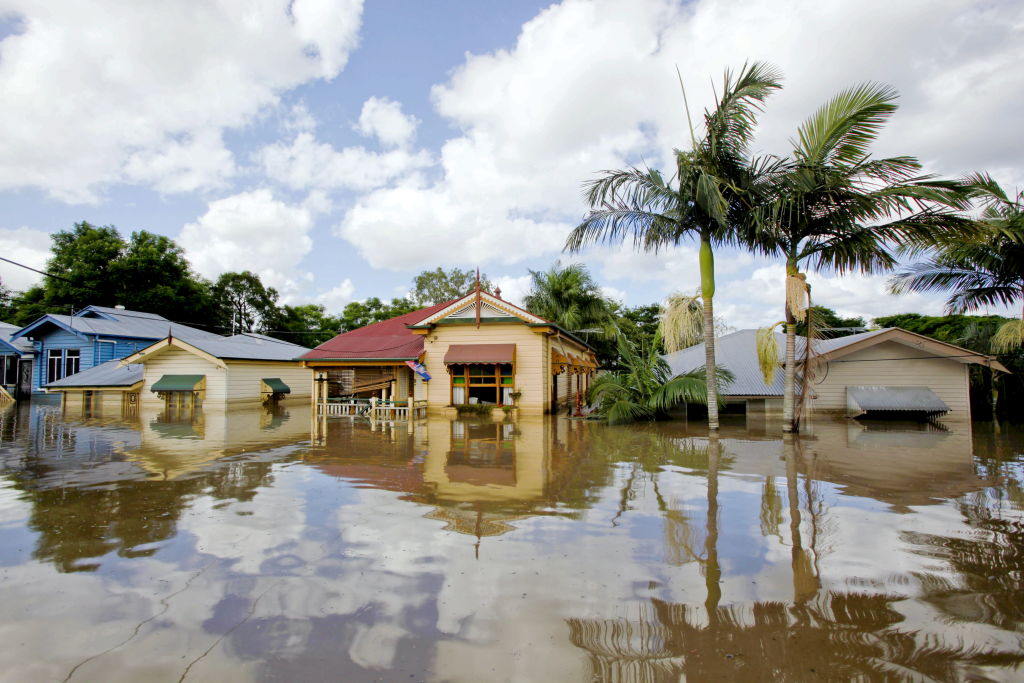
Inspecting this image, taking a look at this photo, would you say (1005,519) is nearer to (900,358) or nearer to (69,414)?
(900,358)

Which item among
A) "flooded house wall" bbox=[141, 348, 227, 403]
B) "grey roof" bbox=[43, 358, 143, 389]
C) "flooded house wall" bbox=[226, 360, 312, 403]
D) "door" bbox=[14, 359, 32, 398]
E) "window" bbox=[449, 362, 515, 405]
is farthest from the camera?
"door" bbox=[14, 359, 32, 398]

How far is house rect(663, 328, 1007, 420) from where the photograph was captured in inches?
675

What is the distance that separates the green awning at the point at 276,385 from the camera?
25.8 metres

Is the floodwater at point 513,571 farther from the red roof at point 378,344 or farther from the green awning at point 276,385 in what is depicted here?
the green awning at point 276,385

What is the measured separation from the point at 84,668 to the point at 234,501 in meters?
3.98

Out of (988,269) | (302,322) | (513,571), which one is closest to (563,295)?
(988,269)

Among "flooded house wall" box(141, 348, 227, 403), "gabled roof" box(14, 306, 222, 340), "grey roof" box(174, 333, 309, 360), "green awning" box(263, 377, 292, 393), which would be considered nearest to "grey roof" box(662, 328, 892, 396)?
"grey roof" box(174, 333, 309, 360)

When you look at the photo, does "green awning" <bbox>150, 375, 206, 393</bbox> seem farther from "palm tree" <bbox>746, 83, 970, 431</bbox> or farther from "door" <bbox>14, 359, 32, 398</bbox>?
"palm tree" <bbox>746, 83, 970, 431</bbox>

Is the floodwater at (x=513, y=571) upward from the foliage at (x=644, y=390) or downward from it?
downward

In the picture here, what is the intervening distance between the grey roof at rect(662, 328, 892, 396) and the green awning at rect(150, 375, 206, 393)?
66.3 feet

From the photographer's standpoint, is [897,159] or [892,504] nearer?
[892,504]

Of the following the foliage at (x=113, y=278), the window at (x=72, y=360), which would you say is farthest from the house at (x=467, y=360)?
the foliage at (x=113, y=278)

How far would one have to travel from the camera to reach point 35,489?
7867 mm

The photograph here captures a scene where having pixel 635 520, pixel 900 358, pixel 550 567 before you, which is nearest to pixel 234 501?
pixel 550 567
